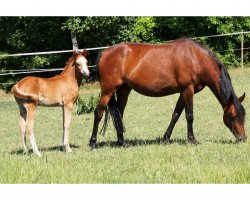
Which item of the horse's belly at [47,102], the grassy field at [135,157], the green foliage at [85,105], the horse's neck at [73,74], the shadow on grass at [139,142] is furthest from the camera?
the green foliage at [85,105]

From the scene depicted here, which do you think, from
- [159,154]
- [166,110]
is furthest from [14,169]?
[166,110]

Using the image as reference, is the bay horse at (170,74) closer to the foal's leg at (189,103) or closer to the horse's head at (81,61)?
the foal's leg at (189,103)

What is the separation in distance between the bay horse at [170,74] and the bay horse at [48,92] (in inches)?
32.6

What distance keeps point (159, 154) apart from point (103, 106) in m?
2.17

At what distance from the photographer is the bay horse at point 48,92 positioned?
8398mm

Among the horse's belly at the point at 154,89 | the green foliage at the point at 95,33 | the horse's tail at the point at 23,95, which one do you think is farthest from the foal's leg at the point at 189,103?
the green foliage at the point at 95,33

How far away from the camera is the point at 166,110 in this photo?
626 inches

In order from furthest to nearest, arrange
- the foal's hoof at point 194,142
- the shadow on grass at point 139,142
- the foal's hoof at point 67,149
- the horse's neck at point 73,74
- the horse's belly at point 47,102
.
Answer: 1. the shadow on grass at point 139,142
2. the foal's hoof at point 194,142
3. the horse's neck at point 73,74
4. the foal's hoof at point 67,149
5. the horse's belly at point 47,102

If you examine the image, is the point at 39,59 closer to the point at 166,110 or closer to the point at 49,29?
the point at 49,29

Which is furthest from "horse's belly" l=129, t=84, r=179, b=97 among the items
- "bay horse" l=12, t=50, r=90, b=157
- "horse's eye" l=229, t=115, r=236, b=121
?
"bay horse" l=12, t=50, r=90, b=157

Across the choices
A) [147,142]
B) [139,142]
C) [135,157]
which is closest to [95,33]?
[139,142]

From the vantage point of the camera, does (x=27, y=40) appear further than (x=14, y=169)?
Yes

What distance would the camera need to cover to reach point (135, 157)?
7.74 m

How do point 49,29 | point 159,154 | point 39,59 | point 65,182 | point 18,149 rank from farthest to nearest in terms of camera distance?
point 49,29 < point 39,59 < point 18,149 < point 159,154 < point 65,182
